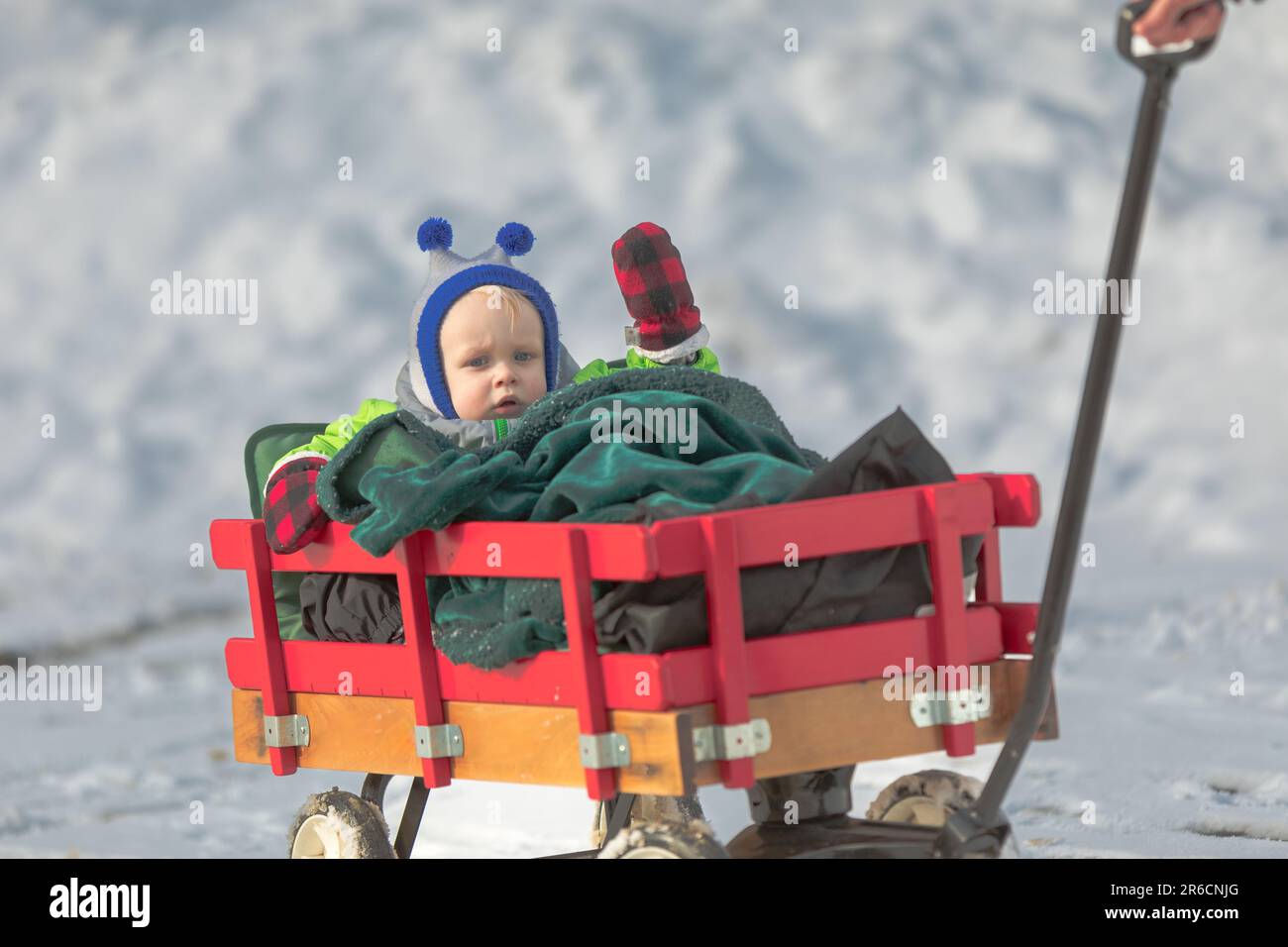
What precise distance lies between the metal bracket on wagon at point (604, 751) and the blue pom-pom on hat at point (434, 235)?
1219 mm

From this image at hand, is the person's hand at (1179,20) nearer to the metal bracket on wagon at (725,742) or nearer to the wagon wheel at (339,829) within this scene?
the metal bracket on wagon at (725,742)

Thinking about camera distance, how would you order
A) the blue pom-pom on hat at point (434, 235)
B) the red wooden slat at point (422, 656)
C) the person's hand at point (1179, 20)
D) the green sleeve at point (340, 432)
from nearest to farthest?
the person's hand at point (1179, 20) → the red wooden slat at point (422, 656) → the green sleeve at point (340, 432) → the blue pom-pom on hat at point (434, 235)

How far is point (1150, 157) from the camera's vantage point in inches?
87.8

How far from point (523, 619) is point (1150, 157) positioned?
3.46ft

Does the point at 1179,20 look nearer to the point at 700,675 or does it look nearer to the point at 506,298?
the point at 700,675

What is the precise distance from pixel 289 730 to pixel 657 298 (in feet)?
3.65

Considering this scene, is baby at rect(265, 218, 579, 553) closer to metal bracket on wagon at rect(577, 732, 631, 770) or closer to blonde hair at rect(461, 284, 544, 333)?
blonde hair at rect(461, 284, 544, 333)

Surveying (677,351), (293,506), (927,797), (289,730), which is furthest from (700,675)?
(677,351)

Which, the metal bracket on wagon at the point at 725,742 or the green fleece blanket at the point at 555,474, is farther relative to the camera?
the green fleece blanket at the point at 555,474

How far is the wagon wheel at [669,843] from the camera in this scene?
2.45 metres

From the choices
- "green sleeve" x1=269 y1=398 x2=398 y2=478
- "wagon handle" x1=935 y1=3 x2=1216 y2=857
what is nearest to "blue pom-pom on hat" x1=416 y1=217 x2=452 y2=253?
"green sleeve" x1=269 y1=398 x2=398 y2=478

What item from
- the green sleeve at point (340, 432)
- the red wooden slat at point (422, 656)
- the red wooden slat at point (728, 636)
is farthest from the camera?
the green sleeve at point (340, 432)

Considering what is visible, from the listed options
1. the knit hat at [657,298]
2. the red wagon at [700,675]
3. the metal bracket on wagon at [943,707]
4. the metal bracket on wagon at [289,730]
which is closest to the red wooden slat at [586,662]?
the red wagon at [700,675]
